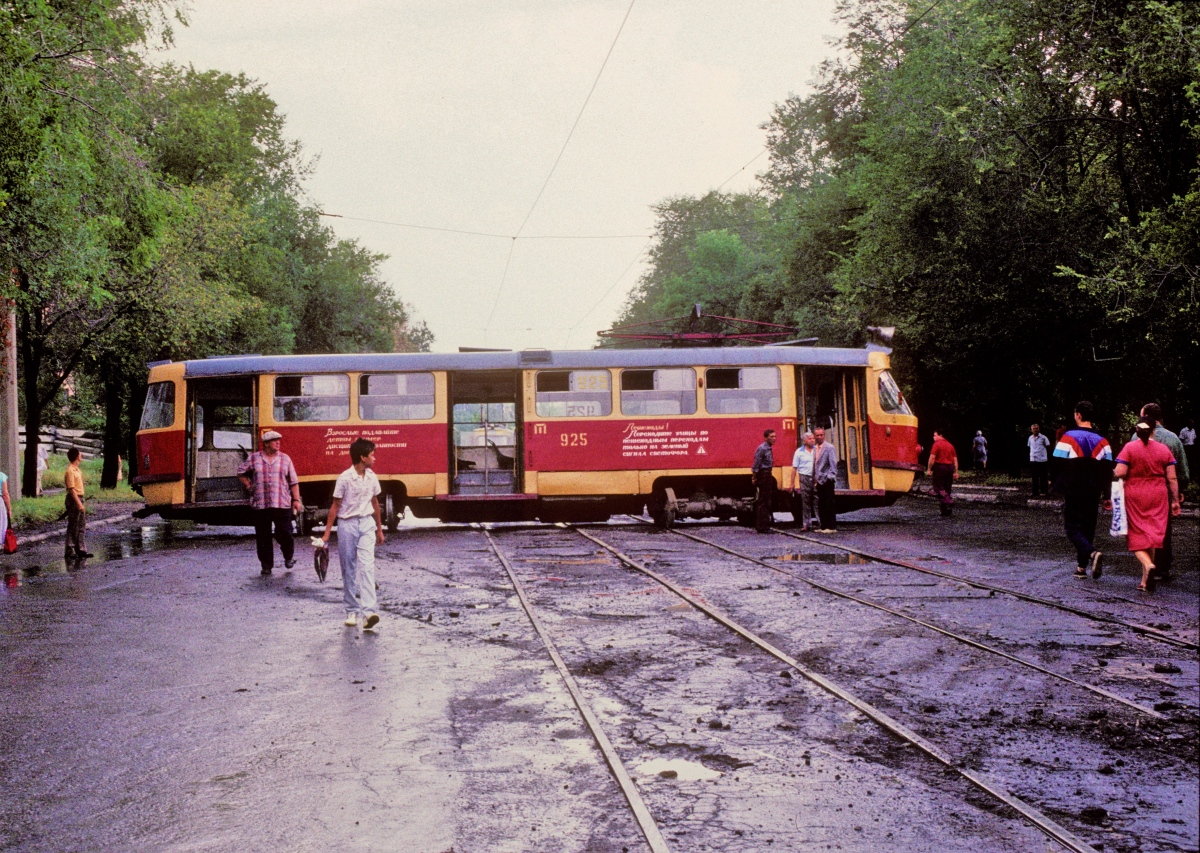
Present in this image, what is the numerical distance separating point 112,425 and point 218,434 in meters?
16.0

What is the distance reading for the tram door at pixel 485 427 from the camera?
24.2 metres

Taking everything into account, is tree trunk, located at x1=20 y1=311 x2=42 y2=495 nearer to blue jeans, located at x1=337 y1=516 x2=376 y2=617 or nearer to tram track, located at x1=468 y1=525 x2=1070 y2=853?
blue jeans, located at x1=337 y1=516 x2=376 y2=617

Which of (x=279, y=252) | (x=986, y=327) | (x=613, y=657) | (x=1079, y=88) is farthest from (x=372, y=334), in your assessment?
(x=613, y=657)

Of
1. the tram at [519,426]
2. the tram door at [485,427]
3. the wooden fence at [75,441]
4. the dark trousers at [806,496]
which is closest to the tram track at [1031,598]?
the dark trousers at [806,496]

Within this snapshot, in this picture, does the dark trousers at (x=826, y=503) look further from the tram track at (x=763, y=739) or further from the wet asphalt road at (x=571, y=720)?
the tram track at (x=763, y=739)

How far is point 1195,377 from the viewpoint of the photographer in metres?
26.4

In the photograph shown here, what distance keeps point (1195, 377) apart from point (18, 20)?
883 inches

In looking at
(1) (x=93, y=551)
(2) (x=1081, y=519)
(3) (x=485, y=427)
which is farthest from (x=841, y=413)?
(1) (x=93, y=551)

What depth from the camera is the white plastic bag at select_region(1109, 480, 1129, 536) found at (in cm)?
1341

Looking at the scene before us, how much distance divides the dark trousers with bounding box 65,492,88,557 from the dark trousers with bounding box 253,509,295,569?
3.79 m

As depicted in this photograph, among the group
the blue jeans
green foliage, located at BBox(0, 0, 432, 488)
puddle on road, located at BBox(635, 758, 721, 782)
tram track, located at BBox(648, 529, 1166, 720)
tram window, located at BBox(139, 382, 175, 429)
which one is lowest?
puddle on road, located at BBox(635, 758, 721, 782)

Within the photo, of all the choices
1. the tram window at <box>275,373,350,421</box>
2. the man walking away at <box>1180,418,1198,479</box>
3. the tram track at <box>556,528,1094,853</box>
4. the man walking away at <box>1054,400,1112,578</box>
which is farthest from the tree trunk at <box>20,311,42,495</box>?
the man walking away at <box>1180,418,1198,479</box>

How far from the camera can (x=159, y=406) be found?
2428 centimetres

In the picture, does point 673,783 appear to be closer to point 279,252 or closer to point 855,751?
point 855,751
